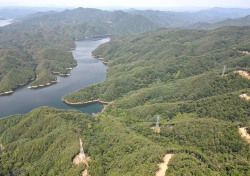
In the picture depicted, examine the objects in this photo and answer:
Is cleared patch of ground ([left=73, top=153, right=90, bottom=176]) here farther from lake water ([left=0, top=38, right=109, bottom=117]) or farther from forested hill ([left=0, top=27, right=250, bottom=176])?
lake water ([left=0, top=38, right=109, bottom=117])

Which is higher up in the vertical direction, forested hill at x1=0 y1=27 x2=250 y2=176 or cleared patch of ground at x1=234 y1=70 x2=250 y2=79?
cleared patch of ground at x1=234 y1=70 x2=250 y2=79

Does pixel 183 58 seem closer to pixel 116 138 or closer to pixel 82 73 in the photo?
pixel 82 73

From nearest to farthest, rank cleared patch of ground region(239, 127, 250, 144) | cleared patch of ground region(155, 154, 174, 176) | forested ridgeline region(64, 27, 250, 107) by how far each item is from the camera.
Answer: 1. cleared patch of ground region(155, 154, 174, 176)
2. cleared patch of ground region(239, 127, 250, 144)
3. forested ridgeline region(64, 27, 250, 107)

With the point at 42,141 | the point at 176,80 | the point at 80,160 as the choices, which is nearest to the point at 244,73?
the point at 176,80

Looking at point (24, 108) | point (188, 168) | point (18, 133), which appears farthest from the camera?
point (24, 108)

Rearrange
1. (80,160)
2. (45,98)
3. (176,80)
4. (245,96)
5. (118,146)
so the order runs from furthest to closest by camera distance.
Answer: (45,98), (176,80), (245,96), (118,146), (80,160)

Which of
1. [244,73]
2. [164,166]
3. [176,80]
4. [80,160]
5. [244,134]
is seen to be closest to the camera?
[164,166]

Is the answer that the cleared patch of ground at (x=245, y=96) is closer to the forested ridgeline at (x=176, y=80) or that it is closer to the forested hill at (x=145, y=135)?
the forested hill at (x=145, y=135)

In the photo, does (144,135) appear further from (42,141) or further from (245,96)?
(245,96)

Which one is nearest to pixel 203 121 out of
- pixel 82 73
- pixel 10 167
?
pixel 10 167

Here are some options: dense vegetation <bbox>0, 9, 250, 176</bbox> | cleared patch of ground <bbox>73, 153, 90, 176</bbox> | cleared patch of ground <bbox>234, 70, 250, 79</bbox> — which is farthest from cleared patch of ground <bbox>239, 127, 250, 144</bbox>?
cleared patch of ground <bbox>234, 70, 250, 79</bbox>

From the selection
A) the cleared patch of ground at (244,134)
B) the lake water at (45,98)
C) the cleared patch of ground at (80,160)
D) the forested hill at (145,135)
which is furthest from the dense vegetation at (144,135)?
→ the lake water at (45,98)
